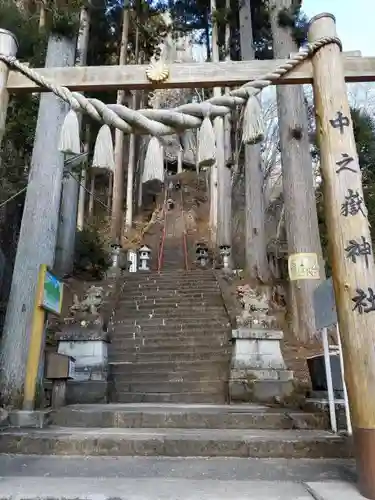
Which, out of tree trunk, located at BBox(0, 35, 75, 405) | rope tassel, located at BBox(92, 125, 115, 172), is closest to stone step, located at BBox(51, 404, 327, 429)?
tree trunk, located at BBox(0, 35, 75, 405)

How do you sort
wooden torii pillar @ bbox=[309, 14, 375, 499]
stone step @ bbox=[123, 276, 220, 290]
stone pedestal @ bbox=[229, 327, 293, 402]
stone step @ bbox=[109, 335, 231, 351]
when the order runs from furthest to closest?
stone step @ bbox=[123, 276, 220, 290], stone step @ bbox=[109, 335, 231, 351], stone pedestal @ bbox=[229, 327, 293, 402], wooden torii pillar @ bbox=[309, 14, 375, 499]

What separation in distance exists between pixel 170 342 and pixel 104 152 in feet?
18.3

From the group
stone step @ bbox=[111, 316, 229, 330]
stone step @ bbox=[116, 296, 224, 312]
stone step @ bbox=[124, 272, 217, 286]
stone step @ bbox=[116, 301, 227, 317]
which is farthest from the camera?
stone step @ bbox=[124, 272, 217, 286]

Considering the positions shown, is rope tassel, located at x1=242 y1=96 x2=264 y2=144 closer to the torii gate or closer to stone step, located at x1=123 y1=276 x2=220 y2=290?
the torii gate

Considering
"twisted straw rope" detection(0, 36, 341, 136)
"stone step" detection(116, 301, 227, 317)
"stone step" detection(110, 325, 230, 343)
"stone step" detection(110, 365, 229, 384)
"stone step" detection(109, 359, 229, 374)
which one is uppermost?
"twisted straw rope" detection(0, 36, 341, 136)

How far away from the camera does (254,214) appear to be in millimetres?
12672

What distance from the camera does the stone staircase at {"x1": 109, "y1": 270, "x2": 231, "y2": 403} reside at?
22.5 feet

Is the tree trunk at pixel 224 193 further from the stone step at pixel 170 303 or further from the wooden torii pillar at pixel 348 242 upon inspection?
the wooden torii pillar at pixel 348 242

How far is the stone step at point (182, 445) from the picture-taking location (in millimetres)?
3770

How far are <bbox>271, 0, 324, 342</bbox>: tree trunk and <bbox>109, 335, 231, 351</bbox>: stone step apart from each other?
75.1 inches

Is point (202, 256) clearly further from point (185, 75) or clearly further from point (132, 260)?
point (185, 75)

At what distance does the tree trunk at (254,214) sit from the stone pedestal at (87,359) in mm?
5962

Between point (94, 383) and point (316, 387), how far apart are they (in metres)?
3.42

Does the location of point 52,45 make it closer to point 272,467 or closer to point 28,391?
point 28,391
